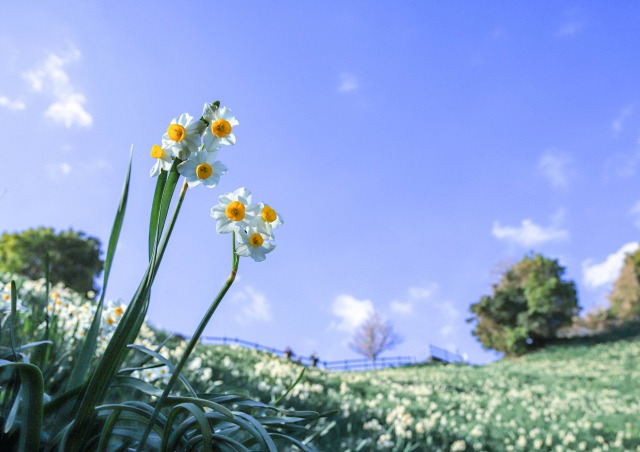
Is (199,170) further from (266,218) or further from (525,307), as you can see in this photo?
(525,307)

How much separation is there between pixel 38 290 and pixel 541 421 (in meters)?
8.12

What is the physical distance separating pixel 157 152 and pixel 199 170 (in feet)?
0.49

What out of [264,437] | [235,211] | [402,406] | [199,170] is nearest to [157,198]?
[199,170]

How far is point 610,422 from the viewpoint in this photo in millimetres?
→ 8078

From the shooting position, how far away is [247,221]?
1.42m

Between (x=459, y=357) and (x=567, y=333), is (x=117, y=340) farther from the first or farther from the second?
(x=459, y=357)

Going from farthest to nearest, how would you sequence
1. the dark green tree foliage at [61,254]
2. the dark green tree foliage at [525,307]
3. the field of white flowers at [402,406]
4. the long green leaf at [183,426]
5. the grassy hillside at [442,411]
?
the dark green tree foliage at [525,307] → the dark green tree foliage at [61,254] → the grassy hillside at [442,411] → the field of white flowers at [402,406] → the long green leaf at [183,426]

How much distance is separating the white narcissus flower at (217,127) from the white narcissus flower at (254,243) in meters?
0.29

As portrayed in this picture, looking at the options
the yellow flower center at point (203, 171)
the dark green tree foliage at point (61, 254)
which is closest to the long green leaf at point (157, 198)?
the yellow flower center at point (203, 171)

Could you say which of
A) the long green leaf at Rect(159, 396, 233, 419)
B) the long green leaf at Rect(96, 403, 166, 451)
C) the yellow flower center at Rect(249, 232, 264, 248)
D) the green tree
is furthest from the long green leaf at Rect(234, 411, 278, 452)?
→ the green tree

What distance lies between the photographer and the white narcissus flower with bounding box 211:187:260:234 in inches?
55.3

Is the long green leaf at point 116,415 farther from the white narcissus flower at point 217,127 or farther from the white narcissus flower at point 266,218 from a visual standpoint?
the white narcissus flower at point 217,127

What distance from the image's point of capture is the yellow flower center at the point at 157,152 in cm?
145

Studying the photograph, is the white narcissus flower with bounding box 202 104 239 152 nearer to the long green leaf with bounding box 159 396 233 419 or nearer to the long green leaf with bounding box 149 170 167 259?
the long green leaf with bounding box 149 170 167 259
